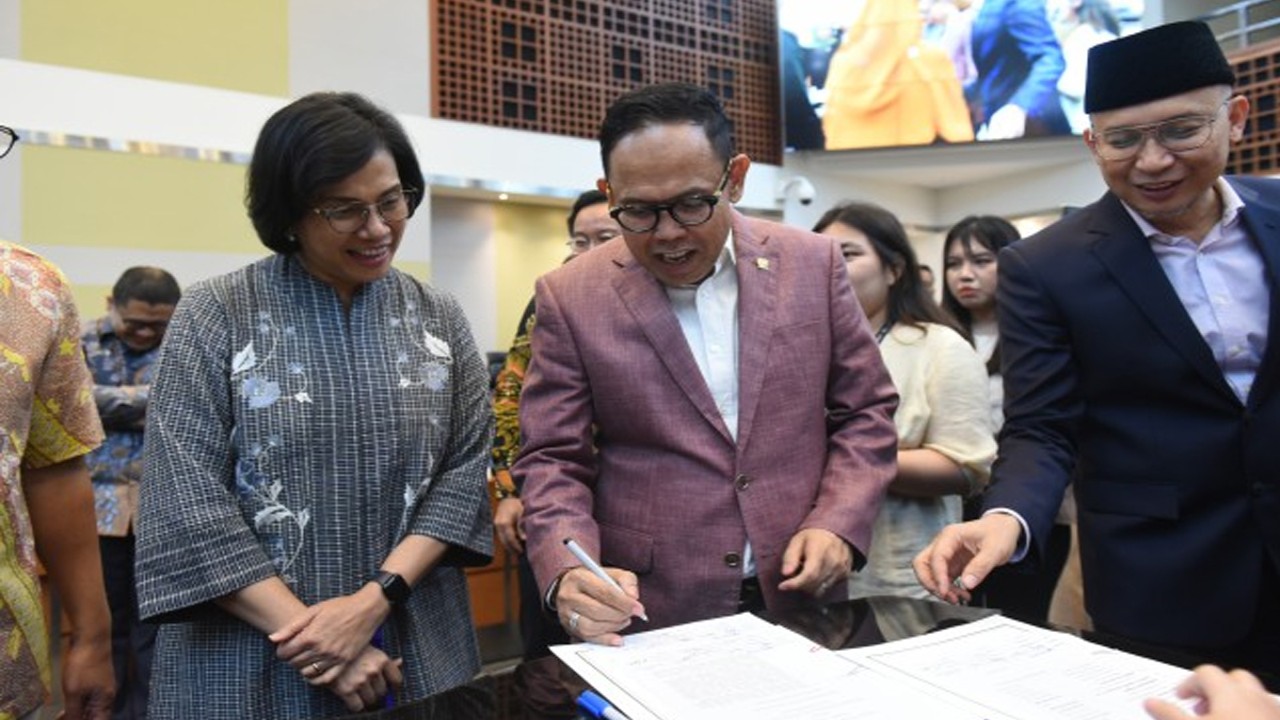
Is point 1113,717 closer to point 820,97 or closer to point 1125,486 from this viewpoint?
point 1125,486

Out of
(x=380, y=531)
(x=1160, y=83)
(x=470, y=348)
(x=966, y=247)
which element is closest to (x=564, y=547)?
(x=380, y=531)

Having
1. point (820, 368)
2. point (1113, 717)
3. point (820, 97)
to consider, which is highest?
point (820, 97)

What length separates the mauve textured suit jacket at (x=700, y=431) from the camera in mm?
1466

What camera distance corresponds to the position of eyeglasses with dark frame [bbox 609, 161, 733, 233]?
57.2 inches

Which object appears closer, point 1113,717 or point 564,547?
point 1113,717

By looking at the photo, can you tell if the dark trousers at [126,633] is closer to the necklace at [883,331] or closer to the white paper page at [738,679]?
the necklace at [883,331]

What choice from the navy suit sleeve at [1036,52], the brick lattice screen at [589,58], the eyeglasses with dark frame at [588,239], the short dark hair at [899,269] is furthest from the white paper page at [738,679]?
the navy suit sleeve at [1036,52]

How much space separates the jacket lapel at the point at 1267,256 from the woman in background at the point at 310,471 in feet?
3.94

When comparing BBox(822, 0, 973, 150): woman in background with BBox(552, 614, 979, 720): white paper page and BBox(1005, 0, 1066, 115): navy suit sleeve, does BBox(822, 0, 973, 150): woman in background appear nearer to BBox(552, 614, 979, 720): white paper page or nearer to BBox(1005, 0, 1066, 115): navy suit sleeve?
BBox(1005, 0, 1066, 115): navy suit sleeve

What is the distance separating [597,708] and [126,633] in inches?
115

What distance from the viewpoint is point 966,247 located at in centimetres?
325

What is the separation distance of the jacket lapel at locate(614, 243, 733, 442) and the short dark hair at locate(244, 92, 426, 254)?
0.45m

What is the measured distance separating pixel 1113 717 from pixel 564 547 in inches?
28.8

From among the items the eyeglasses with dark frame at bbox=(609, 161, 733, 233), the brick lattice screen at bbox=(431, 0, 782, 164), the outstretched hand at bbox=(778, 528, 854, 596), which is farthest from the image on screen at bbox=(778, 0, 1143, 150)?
the outstretched hand at bbox=(778, 528, 854, 596)
